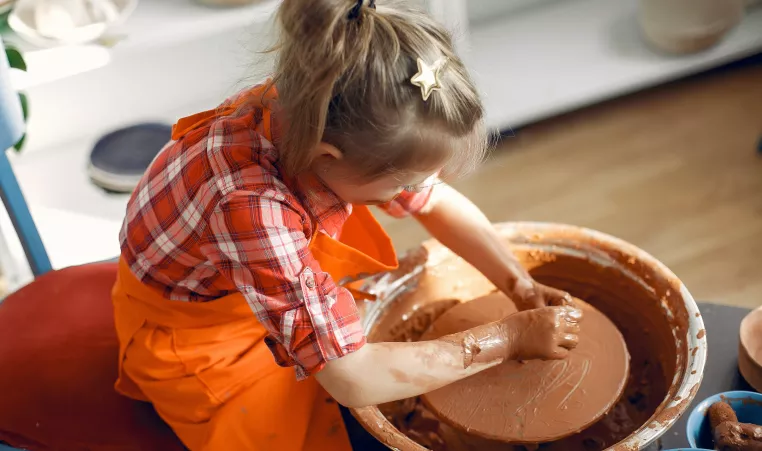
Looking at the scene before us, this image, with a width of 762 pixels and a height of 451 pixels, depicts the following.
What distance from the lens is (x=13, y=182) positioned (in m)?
1.50

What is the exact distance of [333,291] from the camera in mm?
1087

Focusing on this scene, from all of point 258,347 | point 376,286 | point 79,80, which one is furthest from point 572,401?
point 79,80

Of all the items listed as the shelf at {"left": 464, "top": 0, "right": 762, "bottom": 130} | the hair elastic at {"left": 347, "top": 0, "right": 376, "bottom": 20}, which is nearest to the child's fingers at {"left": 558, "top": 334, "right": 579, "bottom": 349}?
the hair elastic at {"left": 347, "top": 0, "right": 376, "bottom": 20}

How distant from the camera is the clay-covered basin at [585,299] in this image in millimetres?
1397

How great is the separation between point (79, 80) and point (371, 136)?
72.7 inches

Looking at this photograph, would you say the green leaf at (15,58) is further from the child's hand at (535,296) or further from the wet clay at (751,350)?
the wet clay at (751,350)

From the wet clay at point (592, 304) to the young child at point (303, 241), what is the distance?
14 centimetres

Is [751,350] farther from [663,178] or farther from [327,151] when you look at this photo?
[663,178]

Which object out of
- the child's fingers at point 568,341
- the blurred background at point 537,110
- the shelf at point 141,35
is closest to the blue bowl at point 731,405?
the child's fingers at point 568,341

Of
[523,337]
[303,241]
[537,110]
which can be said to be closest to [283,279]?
[303,241]

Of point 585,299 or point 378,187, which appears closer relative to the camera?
point 378,187

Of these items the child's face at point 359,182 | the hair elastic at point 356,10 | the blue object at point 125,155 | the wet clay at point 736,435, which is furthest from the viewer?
the blue object at point 125,155

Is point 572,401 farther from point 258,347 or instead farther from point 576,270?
point 258,347

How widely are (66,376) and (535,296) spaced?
830 mm
